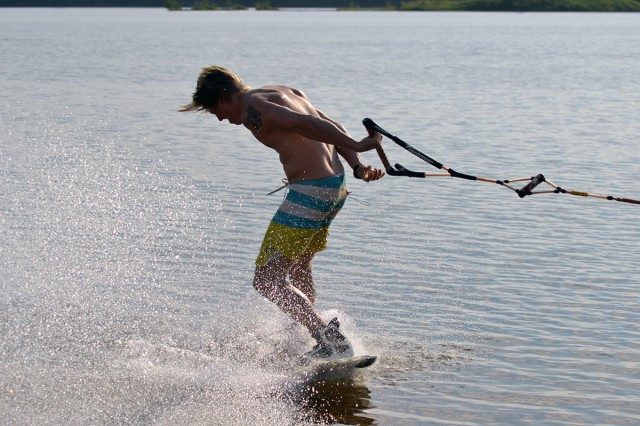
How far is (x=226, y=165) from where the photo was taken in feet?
49.4

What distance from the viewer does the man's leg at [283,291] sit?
728 centimetres

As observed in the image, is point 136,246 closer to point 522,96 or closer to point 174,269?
point 174,269

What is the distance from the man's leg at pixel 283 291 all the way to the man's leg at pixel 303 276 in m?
0.25

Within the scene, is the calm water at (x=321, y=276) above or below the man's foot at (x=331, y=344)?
below

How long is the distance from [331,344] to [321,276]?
235cm

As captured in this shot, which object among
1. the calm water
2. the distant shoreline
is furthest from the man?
the distant shoreline

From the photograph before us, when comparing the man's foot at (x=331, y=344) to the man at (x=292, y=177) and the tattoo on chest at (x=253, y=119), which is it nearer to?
the man at (x=292, y=177)

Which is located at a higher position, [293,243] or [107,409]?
[293,243]

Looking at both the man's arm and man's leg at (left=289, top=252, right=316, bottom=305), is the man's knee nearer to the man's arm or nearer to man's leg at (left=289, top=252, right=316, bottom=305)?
man's leg at (left=289, top=252, right=316, bottom=305)

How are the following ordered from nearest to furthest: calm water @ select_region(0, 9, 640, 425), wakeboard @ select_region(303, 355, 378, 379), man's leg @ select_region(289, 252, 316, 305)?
calm water @ select_region(0, 9, 640, 425), wakeboard @ select_region(303, 355, 378, 379), man's leg @ select_region(289, 252, 316, 305)

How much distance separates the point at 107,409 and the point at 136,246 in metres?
4.30

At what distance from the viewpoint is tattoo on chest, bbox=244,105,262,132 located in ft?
22.9

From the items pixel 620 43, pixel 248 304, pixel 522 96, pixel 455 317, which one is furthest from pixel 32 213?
pixel 620 43

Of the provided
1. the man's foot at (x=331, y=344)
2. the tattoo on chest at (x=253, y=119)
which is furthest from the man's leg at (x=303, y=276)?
the tattoo on chest at (x=253, y=119)
